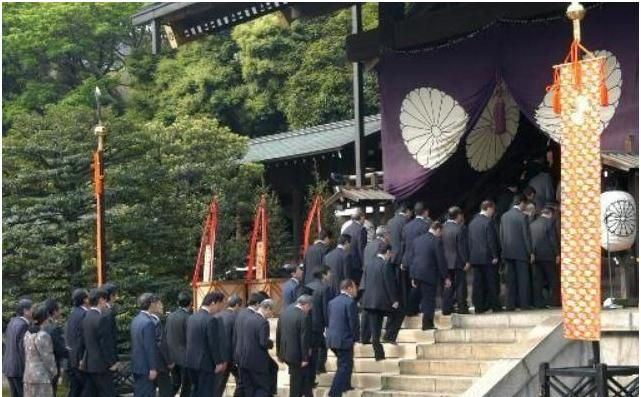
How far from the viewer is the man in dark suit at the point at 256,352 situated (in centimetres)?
1496

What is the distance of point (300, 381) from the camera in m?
15.1

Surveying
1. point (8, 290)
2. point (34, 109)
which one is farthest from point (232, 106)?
point (8, 290)

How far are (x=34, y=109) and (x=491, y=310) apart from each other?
65.3ft

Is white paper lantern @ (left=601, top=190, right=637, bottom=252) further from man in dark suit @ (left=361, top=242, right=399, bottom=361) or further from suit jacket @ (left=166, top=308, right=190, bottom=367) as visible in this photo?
suit jacket @ (left=166, top=308, right=190, bottom=367)

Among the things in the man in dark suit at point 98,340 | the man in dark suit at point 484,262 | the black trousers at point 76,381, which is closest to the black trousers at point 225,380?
the man in dark suit at point 98,340

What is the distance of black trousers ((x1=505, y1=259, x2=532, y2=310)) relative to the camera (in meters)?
16.6

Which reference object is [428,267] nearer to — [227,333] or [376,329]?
[376,329]

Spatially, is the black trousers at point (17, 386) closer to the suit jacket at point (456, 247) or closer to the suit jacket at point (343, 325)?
the suit jacket at point (343, 325)

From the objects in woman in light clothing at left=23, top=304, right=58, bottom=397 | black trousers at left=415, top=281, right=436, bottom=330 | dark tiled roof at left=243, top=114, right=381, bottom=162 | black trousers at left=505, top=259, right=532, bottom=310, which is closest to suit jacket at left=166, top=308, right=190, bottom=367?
woman in light clothing at left=23, top=304, right=58, bottom=397

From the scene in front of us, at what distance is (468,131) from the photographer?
19844mm

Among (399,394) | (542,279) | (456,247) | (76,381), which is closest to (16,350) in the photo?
(76,381)

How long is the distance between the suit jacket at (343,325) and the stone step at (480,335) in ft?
3.74

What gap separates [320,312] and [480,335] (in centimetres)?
196

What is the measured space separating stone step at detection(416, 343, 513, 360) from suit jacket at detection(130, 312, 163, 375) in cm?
311
